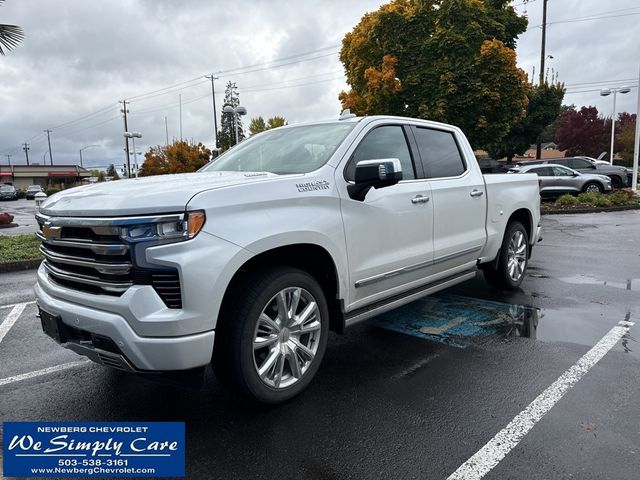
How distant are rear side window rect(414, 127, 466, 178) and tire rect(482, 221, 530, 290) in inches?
47.1

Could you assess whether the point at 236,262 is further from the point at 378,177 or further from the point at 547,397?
the point at 547,397

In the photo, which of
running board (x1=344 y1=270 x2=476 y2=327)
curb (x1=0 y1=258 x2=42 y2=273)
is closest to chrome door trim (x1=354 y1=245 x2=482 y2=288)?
running board (x1=344 y1=270 x2=476 y2=327)

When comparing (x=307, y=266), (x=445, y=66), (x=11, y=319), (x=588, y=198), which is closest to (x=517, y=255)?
(x=307, y=266)

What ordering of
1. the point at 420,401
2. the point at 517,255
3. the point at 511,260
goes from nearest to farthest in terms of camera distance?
the point at 420,401 → the point at 511,260 → the point at 517,255

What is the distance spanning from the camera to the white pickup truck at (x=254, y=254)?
2.50m

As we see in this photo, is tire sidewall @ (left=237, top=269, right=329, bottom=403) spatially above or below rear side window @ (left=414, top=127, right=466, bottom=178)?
below

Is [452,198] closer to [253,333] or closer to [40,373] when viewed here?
[253,333]

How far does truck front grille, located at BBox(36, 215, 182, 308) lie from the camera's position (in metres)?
2.50

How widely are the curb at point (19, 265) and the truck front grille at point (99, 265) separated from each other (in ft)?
20.7

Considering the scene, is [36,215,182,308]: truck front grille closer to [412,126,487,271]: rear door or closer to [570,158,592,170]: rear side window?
[412,126,487,271]: rear door

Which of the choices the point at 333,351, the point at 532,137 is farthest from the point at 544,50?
the point at 333,351

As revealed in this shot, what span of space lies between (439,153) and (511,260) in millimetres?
1881

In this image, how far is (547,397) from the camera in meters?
3.15

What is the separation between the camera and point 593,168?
22.3m
